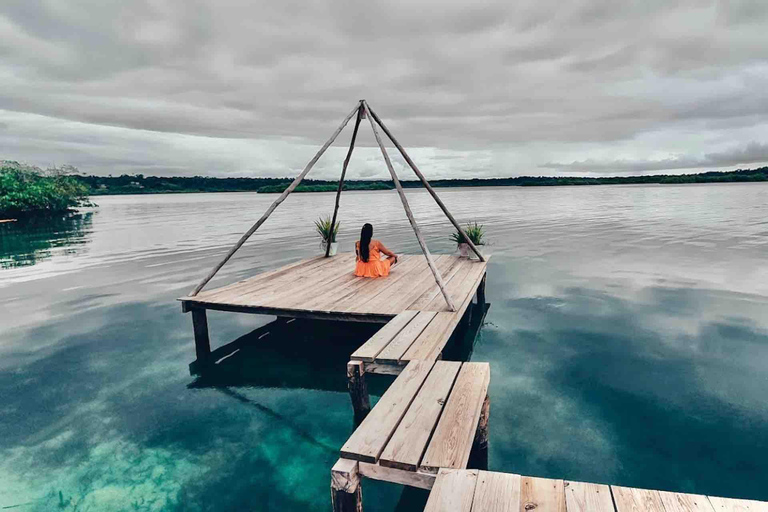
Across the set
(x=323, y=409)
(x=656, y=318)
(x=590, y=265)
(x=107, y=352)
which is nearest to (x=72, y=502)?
(x=323, y=409)

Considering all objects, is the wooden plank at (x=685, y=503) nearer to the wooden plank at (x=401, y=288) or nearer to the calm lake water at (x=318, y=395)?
the calm lake water at (x=318, y=395)

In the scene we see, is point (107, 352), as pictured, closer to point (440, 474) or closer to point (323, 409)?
point (323, 409)

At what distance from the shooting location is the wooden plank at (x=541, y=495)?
11.3 ft

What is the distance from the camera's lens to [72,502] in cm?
552

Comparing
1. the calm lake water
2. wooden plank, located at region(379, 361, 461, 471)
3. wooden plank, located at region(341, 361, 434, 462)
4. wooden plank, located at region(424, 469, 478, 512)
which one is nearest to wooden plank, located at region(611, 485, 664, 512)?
wooden plank, located at region(424, 469, 478, 512)

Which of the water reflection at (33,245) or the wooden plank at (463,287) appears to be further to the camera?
the water reflection at (33,245)

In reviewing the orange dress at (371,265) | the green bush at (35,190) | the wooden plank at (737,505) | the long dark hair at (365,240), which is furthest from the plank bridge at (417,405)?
the green bush at (35,190)

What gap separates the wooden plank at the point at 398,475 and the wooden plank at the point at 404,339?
7.80 ft

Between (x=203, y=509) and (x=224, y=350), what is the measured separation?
5634 millimetres

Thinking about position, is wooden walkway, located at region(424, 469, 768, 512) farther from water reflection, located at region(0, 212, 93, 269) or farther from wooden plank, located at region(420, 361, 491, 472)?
water reflection, located at region(0, 212, 93, 269)

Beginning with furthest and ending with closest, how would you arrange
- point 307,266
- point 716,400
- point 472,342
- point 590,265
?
point 590,265 < point 307,266 < point 472,342 < point 716,400

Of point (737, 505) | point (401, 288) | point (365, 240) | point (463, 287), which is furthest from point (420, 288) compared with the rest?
point (737, 505)

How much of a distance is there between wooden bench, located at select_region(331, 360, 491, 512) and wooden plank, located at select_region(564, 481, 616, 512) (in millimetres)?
915

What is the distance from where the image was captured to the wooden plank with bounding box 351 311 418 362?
260 inches
